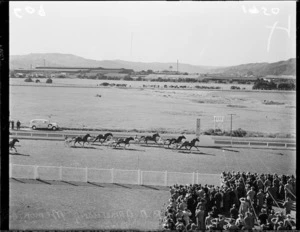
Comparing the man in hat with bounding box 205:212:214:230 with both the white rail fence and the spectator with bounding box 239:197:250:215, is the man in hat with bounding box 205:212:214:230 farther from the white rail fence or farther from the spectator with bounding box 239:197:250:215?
the white rail fence

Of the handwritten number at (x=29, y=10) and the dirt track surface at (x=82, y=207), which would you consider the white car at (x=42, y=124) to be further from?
the handwritten number at (x=29, y=10)

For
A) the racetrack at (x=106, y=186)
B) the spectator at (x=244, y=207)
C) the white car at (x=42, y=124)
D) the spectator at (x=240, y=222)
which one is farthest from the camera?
the white car at (x=42, y=124)

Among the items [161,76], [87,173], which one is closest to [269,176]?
[161,76]

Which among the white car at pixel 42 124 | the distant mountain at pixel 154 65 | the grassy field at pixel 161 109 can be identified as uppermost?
the distant mountain at pixel 154 65

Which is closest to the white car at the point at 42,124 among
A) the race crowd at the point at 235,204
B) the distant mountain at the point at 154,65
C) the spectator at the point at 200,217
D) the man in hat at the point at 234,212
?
the distant mountain at the point at 154,65

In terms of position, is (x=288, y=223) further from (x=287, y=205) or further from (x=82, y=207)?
(x=82, y=207)

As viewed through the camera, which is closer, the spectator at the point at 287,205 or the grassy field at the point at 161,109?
the spectator at the point at 287,205

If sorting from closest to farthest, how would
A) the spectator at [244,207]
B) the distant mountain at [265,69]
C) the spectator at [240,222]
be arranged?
the spectator at [240,222] < the spectator at [244,207] < the distant mountain at [265,69]
